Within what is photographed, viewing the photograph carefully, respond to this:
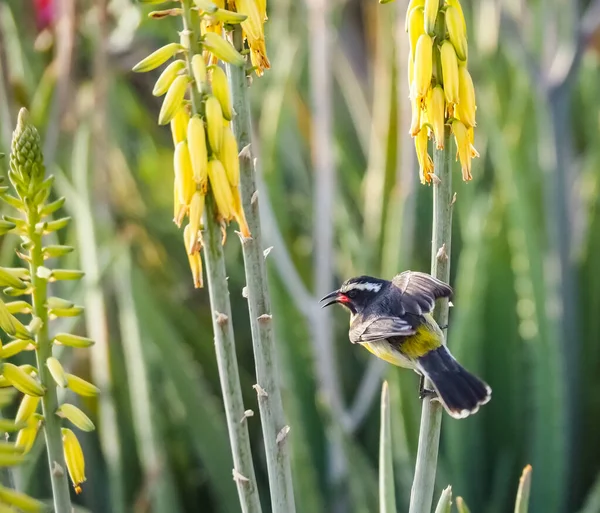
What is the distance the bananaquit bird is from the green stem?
0.28m

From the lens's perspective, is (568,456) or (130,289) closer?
(130,289)

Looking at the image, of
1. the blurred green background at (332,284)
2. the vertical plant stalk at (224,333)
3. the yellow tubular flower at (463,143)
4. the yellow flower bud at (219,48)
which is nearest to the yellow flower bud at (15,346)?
Result: the vertical plant stalk at (224,333)

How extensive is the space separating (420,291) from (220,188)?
0.21 m

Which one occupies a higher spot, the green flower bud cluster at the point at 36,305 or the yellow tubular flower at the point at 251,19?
the yellow tubular flower at the point at 251,19

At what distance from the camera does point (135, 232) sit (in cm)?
195

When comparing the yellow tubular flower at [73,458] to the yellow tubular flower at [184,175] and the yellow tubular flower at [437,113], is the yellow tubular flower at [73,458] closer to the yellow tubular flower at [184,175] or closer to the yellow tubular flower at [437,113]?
the yellow tubular flower at [184,175]

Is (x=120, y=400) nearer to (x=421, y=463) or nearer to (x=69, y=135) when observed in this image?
(x=69, y=135)

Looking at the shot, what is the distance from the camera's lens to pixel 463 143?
64 cm

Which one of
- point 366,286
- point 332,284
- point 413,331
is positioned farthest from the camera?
point 332,284

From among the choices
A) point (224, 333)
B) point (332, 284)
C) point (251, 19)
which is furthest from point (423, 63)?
point (332, 284)

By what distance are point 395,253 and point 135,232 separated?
2.13 ft

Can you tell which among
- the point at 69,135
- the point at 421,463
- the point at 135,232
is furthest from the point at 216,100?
the point at 69,135

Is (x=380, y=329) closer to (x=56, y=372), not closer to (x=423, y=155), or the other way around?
(x=423, y=155)

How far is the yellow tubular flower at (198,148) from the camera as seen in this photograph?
55 cm
